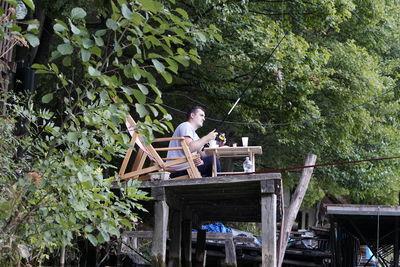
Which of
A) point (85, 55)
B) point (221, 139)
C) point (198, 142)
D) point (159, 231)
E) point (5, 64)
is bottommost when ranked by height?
point (159, 231)

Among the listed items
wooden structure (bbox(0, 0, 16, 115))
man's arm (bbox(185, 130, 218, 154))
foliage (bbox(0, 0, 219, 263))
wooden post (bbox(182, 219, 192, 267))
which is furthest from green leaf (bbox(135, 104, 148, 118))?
wooden post (bbox(182, 219, 192, 267))

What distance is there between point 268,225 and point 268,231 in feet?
0.26

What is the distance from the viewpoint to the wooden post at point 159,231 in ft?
31.1

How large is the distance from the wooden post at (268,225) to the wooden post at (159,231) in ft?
4.76

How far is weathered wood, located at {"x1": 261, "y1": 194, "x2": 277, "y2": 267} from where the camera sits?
8.71 metres

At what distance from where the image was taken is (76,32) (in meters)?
3.73

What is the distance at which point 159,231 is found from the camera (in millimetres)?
9508

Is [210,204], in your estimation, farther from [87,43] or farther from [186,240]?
[87,43]

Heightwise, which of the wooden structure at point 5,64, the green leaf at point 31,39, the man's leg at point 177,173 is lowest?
the green leaf at point 31,39

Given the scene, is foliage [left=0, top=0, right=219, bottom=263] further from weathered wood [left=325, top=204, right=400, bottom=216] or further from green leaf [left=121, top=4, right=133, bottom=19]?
weathered wood [left=325, top=204, right=400, bottom=216]

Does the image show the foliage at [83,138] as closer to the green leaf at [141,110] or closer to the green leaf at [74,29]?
the green leaf at [141,110]

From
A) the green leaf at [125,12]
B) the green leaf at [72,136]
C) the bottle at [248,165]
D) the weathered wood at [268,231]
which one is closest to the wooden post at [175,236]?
the bottle at [248,165]

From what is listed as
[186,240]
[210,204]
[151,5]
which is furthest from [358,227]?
[151,5]

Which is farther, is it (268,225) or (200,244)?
(200,244)
